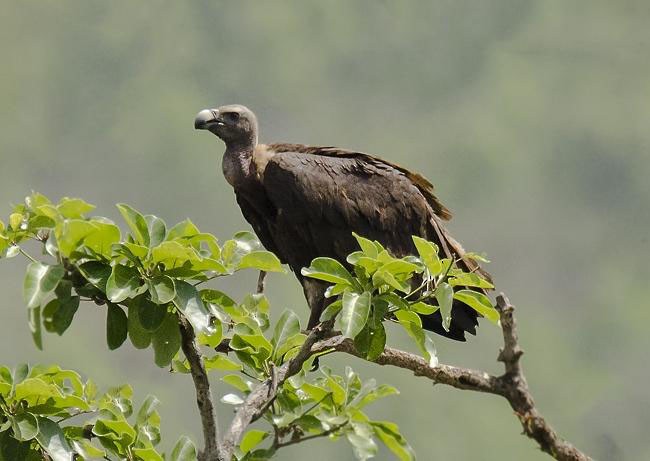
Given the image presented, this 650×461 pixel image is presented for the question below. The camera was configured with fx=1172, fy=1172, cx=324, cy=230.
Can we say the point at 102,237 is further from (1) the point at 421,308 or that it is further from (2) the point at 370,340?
(1) the point at 421,308

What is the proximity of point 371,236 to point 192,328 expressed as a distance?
3735 millimetres

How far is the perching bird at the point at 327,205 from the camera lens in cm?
746

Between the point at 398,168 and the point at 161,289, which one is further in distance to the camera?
the point at 398,168

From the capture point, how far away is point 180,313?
3930mm

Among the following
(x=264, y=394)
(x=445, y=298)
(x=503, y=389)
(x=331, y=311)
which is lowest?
(x=264, y=394)

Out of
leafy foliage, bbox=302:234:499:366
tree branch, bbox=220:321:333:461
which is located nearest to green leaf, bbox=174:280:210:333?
leafy foliage, bbox=302:234:499:366

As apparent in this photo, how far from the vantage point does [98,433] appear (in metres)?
4.45

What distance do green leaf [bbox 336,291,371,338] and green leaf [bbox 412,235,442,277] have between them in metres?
0.24

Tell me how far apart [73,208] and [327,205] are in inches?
160

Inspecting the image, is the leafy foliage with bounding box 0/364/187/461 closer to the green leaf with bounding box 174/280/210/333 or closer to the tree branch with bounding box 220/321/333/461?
the tree branch with bounding box 220/321/333/461

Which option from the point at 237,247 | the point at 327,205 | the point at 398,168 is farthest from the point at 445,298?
the point at 398,168

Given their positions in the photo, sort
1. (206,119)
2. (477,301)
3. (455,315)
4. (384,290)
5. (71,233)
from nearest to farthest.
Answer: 1. (71,233)
2. (384,290)
3. (477,301)
4. (455,315)
5. (206,119)

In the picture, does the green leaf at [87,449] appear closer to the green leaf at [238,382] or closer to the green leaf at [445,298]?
the green leaf at [238,382]

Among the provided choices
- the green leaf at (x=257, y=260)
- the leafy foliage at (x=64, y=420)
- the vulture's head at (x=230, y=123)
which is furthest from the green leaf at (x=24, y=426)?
the vulture's head at (x=230, y=123)
